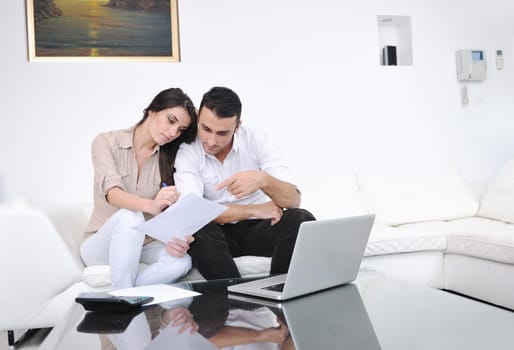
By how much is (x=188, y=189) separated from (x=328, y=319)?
3.58 feet

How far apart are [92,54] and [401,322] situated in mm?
2516

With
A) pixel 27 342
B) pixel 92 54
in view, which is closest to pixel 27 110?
pixel 92 54

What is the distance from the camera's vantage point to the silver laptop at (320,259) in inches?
51.9

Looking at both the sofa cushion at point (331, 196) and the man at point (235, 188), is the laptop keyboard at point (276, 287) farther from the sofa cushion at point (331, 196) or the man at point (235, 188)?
the sofa cushion at point (331, 196)

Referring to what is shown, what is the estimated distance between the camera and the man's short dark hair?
82.1 inches

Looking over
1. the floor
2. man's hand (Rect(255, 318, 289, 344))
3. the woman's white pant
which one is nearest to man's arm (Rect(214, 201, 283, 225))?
the woman's white pant

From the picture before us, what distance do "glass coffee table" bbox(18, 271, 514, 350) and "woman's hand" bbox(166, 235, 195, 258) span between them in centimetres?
53

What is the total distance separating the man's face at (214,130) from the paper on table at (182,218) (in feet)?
1.40

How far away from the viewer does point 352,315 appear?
120cm

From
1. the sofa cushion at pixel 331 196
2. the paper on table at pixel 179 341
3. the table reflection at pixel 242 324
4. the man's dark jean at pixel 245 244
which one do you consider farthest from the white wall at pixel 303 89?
the paper on table at pixel 179 341

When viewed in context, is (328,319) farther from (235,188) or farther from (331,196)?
(331,196)

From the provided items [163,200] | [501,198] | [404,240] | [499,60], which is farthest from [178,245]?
[499,60]

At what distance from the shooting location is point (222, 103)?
6.86 feet

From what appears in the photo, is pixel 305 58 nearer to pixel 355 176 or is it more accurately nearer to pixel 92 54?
pixel 355 176
